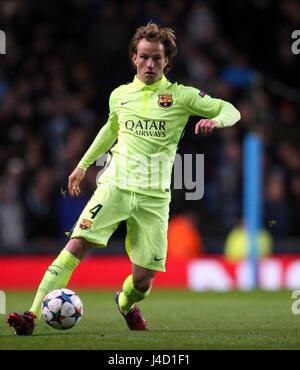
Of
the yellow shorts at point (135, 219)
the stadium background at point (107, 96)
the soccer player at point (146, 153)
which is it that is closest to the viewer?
the yellow shorts at point (135, 219)

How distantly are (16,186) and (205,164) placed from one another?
2465mm

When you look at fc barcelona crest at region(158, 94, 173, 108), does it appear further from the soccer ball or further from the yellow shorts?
the soccer ball

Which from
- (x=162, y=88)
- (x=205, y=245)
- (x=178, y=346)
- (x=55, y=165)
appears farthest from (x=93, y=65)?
(x=178, y=346)

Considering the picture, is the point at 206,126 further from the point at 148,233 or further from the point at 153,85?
the point at 148,233

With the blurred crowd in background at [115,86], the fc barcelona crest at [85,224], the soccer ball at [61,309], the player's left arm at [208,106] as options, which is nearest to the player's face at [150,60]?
the player's left arm at [208,106]

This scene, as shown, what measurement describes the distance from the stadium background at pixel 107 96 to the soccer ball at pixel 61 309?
5885 millimetres

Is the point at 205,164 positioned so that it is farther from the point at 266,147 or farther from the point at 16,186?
the point at 16,186

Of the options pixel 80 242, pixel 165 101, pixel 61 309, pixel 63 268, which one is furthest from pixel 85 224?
pixel 165 101

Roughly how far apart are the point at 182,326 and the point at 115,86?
274 inches

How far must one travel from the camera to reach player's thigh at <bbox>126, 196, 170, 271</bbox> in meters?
7.09

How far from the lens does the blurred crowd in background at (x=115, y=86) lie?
508 inches

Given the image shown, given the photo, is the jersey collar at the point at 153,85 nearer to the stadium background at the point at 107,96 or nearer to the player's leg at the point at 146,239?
the player's leg at the point at 146,239

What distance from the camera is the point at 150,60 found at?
7102mm

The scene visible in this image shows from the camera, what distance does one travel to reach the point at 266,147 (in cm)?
1352
